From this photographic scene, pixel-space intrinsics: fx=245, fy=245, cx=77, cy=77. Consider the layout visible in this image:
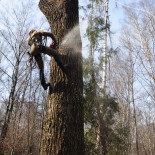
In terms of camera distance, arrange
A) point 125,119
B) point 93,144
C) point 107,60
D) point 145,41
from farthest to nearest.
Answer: point 125,119
point 145,41
point 107,60
point 93,144

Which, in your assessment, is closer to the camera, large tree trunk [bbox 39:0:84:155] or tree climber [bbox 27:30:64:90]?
large tree trunk [bbox 39:0:84:155]

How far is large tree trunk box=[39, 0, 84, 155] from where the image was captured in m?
3.42

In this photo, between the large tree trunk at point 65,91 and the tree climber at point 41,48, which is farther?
the tree climber at point 41,48

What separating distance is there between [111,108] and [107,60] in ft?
7.42

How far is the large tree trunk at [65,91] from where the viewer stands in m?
3.42

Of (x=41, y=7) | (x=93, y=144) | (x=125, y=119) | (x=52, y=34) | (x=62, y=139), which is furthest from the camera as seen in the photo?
(x=125, y=119)

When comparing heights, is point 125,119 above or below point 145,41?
below

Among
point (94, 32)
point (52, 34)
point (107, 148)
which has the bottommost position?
point (107, 148)

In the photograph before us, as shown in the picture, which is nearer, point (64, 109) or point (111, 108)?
point (64, 109)

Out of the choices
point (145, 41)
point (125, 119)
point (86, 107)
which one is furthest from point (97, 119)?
point (125, 119)

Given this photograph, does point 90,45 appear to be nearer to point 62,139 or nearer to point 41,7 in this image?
point 41,7

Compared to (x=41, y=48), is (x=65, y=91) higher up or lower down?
lower down

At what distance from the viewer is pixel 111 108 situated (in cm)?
1010

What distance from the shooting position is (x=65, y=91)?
12.2 ft
